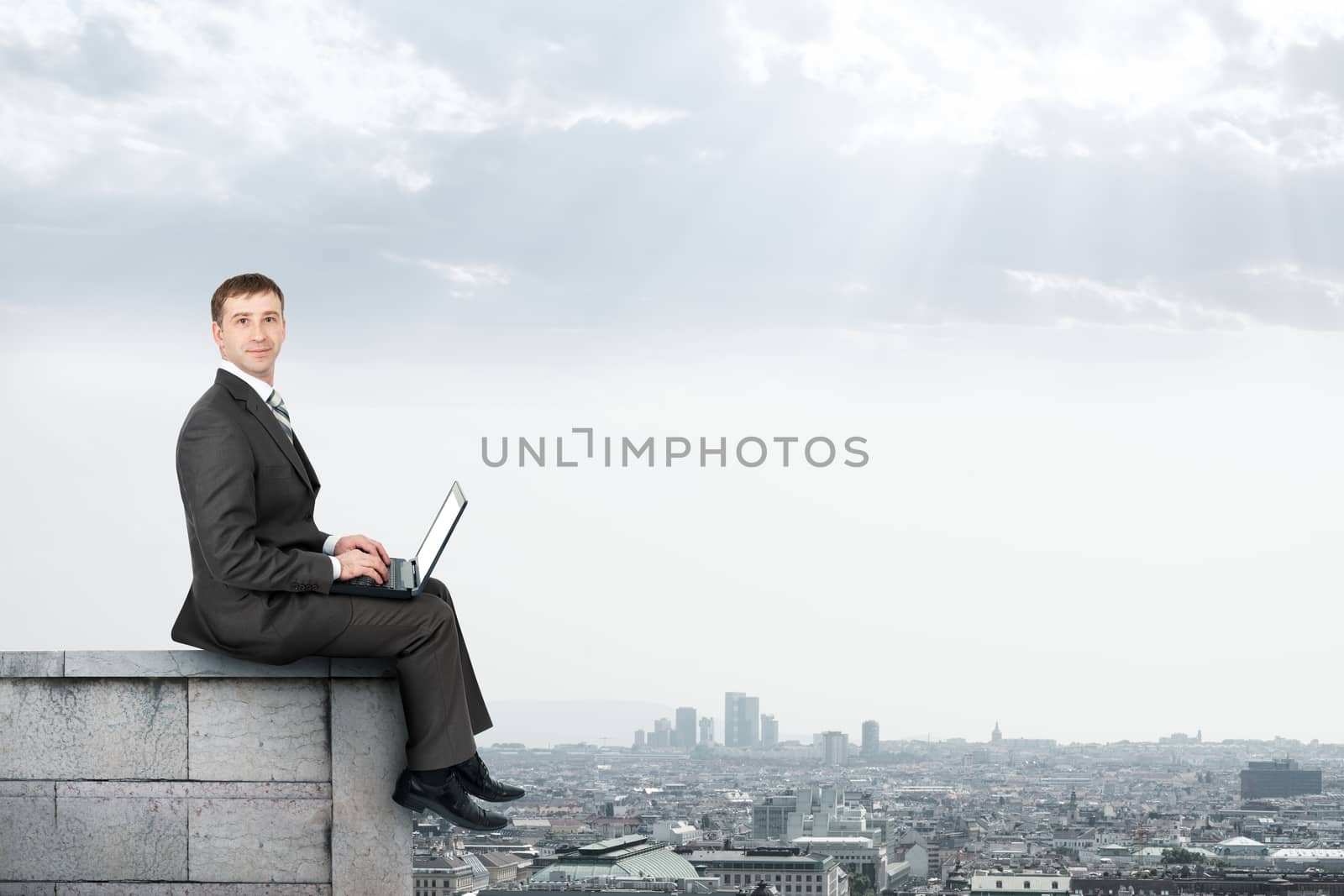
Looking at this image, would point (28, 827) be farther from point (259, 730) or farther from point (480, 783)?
point (480, 783)

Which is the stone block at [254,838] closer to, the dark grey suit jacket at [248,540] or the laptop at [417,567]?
the dark grey suit jacket at [248,540]

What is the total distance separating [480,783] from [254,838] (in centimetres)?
78

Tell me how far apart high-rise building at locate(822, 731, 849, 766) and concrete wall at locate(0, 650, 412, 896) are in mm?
68664

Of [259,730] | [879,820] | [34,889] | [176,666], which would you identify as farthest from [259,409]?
[879,820]

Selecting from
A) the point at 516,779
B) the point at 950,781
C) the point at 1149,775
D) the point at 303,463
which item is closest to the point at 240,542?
the point at 303,463

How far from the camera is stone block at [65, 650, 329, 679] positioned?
4.59 meters

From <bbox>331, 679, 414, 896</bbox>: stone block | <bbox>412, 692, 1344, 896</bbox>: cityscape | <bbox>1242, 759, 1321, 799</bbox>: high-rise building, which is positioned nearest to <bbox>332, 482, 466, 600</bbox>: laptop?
<bbox>331, 679, 414, 896</bbox>: stone block

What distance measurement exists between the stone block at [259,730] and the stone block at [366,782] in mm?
79

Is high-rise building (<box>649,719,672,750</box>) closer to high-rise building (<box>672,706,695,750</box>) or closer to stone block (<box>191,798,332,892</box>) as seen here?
high-rise building (<box>672,706,695,750</box>)

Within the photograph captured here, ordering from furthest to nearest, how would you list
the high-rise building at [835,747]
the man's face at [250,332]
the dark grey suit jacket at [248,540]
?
the high-rise building at [835,747] → the man's face at [250,332] → the dark grey suit jacket at [248,540]

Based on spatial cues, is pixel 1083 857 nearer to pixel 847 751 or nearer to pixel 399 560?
pixel 847 751

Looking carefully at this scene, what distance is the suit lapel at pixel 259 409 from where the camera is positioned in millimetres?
4422

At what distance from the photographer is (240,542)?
13.7 feet

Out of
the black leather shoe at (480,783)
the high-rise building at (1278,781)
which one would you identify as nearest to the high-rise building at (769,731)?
the high-rise building at (1278,781)
